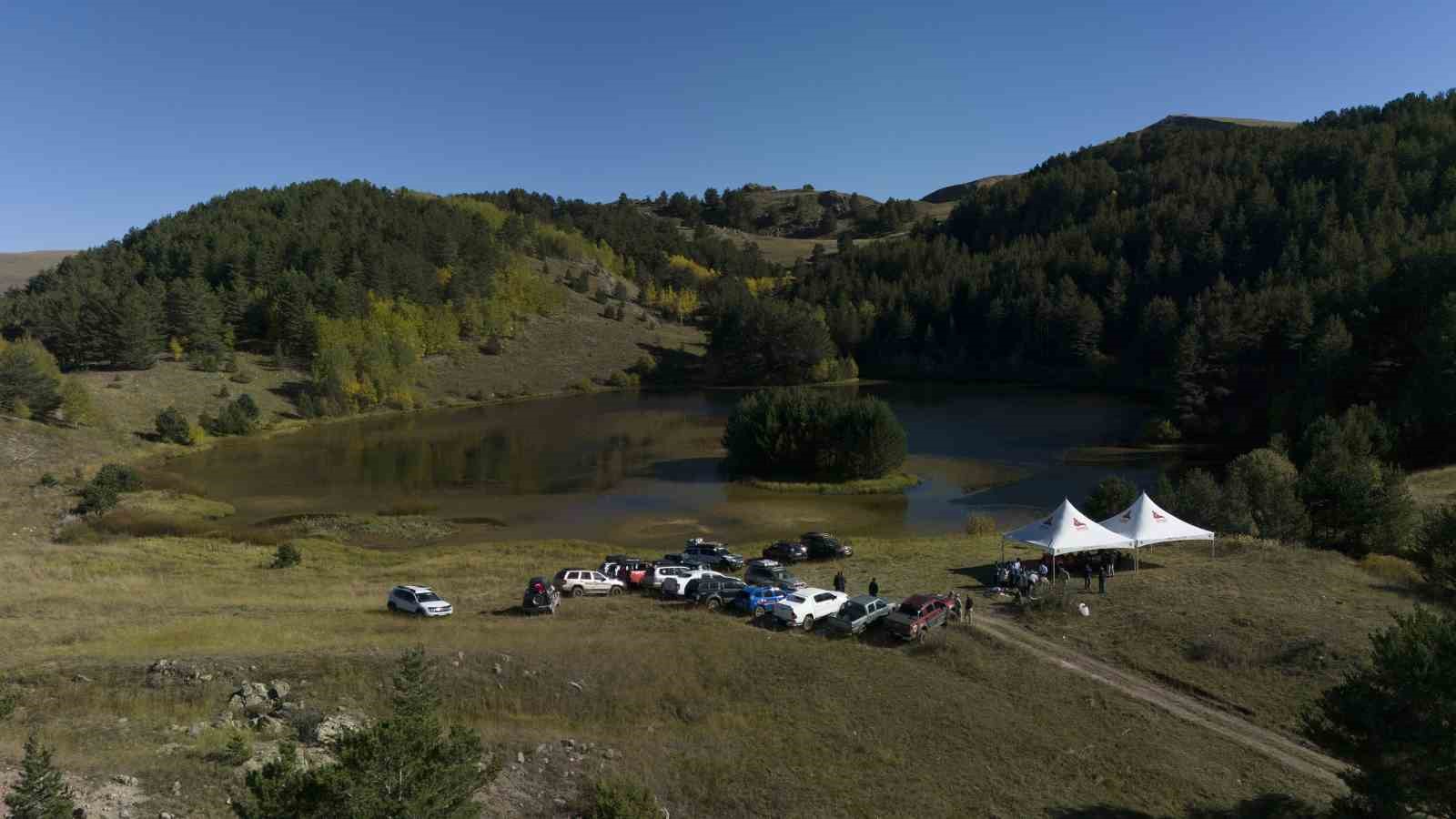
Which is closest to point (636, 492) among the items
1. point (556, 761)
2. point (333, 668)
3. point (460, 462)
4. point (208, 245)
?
point (460, 462)

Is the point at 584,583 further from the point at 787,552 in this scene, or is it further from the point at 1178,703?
the point at 1178,703

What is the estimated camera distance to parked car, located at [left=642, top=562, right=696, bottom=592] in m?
37.2

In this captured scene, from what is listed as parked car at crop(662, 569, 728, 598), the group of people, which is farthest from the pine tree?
the group of people

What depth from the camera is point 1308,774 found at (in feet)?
70.7

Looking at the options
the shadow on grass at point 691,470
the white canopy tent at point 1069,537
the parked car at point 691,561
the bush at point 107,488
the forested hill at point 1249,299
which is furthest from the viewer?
the forested hill at point 1249,299

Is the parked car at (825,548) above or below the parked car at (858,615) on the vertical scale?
below

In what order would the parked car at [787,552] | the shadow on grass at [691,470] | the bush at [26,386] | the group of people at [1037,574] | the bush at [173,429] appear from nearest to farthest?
the group of people at [1037,574]
the parked car at [787,552]
the shadow on grass at [691,470]
the bush at [26,386]
the bush at [173,429]

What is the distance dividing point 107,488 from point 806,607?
5763 centimetres

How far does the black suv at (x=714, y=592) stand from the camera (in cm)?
3453

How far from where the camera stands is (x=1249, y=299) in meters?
114

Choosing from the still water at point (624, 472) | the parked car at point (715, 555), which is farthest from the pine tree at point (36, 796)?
the still water at point (624, 472)

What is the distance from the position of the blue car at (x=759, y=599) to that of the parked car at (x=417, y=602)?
36.8 feet

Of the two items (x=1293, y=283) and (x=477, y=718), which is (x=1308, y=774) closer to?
(x=477, y=718)

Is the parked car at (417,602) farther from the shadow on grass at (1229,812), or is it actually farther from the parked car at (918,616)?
the shadow on grass at (1229,812)
